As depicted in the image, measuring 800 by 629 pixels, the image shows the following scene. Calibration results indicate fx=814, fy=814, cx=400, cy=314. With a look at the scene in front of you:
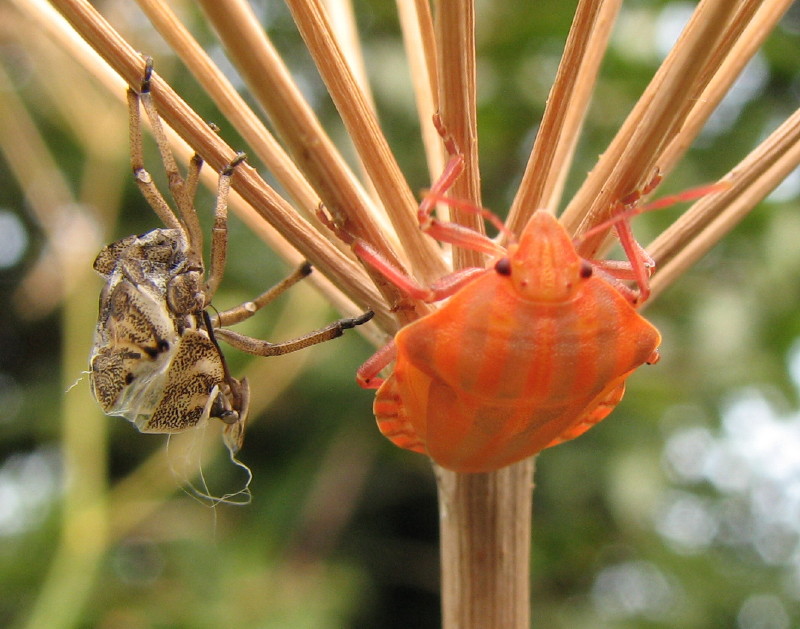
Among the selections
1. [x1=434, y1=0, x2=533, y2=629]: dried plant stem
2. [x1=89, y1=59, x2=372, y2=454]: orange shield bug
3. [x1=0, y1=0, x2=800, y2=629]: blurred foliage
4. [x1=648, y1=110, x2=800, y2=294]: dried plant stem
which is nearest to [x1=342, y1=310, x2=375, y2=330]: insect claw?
[x1=89, y1=59, x2=372, y2=454]: orange shield bug

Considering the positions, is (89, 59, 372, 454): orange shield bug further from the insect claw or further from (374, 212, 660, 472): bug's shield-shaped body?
(374, 212, 660, 472): bug's shield-shaped body

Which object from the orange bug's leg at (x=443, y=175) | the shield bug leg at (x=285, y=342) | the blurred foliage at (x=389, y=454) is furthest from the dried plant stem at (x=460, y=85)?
the blurred foliage at (x=389, y=454)

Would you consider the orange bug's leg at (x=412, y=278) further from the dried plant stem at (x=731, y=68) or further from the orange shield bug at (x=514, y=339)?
the dried plant stem at (x=731, y=68)

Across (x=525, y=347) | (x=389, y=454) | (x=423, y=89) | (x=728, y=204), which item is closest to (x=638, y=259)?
(x=728, y=204)

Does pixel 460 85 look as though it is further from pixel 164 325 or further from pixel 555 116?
pixel 164 325

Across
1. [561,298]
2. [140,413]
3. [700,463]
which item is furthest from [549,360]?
[700,463]

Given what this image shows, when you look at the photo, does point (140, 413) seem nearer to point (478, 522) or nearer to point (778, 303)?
point (478, 522)
